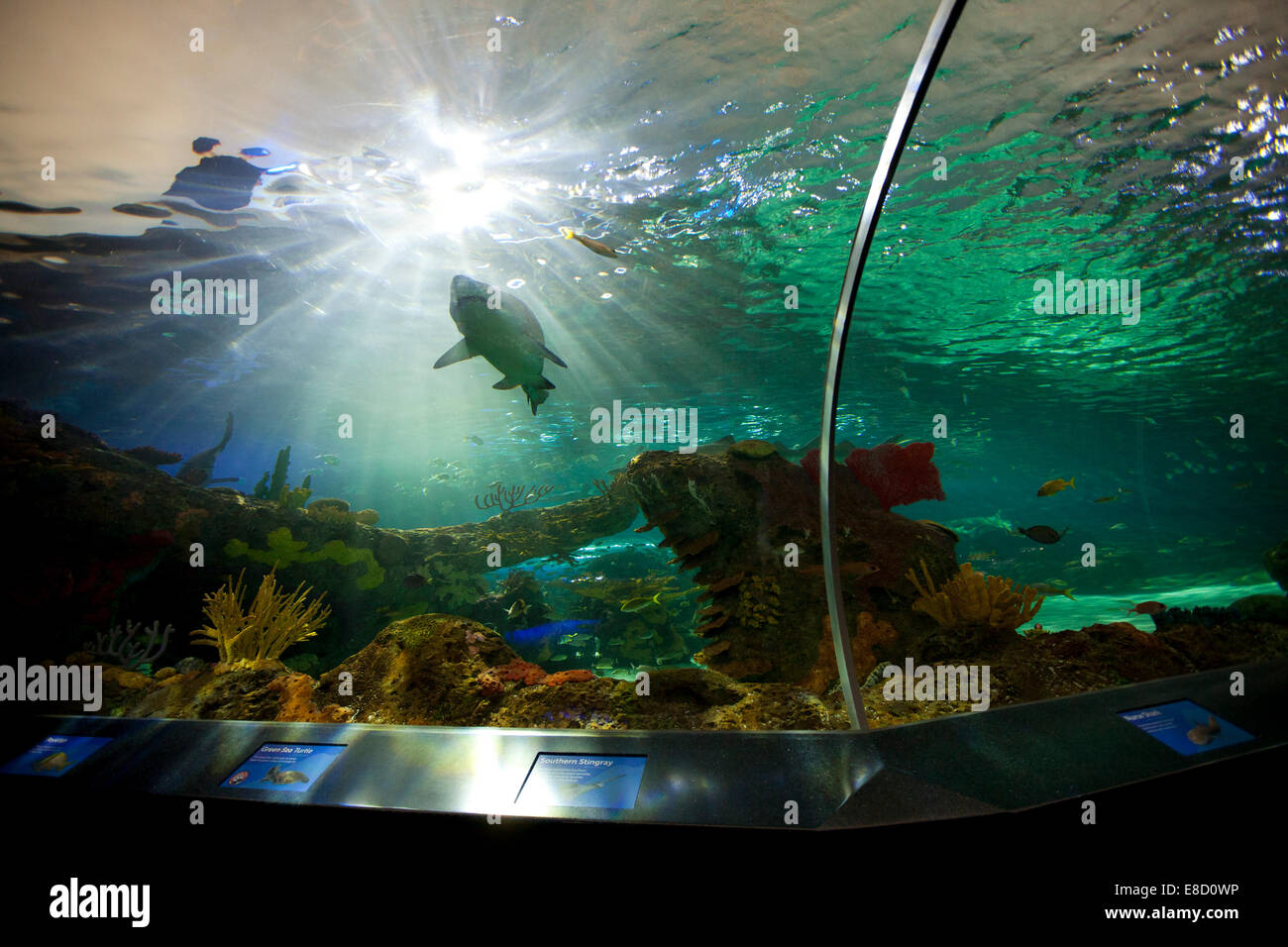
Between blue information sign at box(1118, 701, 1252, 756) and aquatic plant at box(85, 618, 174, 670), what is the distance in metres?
9.72

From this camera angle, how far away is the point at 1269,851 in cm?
207

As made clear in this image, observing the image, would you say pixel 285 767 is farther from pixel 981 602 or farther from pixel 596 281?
pixel 596 281

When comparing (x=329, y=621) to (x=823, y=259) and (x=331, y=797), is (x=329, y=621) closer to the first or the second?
(x=331, y=797)

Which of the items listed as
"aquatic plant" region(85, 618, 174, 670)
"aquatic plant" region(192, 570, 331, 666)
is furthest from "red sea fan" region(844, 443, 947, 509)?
"aquatic plant" region(85, 618, 174, 670)

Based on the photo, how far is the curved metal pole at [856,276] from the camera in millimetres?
1780

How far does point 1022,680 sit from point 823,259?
1129 centimetres

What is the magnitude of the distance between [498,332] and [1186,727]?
7.22 meters

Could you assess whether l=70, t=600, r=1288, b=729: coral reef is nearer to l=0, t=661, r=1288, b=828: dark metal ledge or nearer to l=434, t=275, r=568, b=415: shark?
l=0, t=661, r=1288, b=828: dark metal ledge

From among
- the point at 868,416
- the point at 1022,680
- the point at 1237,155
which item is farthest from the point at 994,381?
the point at 1022,680

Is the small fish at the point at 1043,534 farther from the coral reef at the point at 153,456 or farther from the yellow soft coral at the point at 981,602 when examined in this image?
the coral reef at the point at 153,456

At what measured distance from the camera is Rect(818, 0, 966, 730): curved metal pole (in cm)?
178
